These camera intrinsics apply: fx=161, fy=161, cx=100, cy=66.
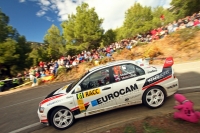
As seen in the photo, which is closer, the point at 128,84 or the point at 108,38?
the point at 128,84

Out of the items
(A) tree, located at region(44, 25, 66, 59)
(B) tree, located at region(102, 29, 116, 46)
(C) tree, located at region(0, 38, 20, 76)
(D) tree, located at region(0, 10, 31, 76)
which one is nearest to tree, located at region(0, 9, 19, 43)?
(D) tree, located at region(0, 10, 31, 76)

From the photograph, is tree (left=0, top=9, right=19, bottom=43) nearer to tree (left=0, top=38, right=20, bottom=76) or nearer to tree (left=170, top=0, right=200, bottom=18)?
tree (left=0, top=38, right=20, bottom=76)

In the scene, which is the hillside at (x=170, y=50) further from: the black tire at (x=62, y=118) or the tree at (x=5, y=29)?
the tree at (x=5, y=29)

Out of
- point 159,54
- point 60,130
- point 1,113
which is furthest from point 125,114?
point 159,54

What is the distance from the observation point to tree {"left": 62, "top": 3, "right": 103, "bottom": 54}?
34.0 metres

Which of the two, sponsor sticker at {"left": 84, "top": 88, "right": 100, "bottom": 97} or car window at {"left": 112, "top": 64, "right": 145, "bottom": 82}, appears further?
car window at {"left": 112, "top": 64, "right": 145, "bottom": 82}

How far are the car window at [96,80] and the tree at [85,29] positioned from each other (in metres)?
29.4

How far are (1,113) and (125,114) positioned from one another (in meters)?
6.39

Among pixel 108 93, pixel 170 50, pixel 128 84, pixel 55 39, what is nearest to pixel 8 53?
pixel 170 50

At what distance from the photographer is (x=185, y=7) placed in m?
36.7

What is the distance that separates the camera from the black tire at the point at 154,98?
505 centimetres

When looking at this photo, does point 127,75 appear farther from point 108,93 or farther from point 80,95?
point 80,95

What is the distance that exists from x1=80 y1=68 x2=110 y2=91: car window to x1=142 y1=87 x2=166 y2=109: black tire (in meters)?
1.31

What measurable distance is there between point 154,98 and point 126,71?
1.23 metres
